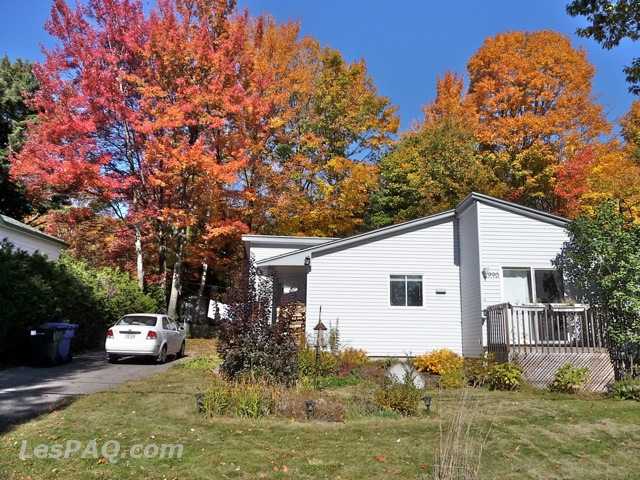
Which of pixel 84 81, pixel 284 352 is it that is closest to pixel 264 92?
pixel 84 81

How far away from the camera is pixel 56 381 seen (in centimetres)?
1133

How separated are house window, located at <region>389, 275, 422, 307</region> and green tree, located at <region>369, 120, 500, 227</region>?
10.3m

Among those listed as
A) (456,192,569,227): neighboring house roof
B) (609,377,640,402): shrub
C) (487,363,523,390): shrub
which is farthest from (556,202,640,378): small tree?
(487,363,523,390): shrub

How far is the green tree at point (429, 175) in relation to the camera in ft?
87.1

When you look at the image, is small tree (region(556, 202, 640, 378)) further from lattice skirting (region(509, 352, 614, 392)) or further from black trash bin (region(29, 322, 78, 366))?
black trash bin (region(29, 322, 78, 366))

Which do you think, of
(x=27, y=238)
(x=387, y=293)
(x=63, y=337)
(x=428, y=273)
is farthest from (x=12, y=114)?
(x=428, y=273)

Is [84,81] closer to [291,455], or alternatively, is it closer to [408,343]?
[408,343]

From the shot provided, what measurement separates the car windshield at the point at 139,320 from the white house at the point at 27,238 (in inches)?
275

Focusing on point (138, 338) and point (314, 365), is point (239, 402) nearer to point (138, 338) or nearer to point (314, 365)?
point (314, 365)

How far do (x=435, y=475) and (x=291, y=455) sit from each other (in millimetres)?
1775

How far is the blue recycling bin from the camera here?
13831 mm

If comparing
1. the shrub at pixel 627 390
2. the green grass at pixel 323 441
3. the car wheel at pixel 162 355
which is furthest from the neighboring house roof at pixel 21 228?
the shrub at pixel 627 390

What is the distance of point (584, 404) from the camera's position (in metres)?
9.78

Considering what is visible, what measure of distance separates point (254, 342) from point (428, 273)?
835 centimetres
